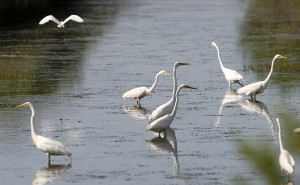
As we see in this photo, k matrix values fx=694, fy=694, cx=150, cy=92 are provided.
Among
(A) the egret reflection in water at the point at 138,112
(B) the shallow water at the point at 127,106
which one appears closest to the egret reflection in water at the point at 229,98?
(B) the shallow water at the point at 127,106

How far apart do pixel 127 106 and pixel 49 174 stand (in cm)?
652

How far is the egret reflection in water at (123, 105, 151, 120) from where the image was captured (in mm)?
15461

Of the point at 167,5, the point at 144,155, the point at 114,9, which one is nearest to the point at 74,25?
the point at 114,9

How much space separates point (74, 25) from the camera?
41.0m

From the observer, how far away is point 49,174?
1052cm

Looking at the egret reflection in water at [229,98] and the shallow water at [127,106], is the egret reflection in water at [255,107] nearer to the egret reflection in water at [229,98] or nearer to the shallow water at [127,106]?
the shallow water at [127,106]

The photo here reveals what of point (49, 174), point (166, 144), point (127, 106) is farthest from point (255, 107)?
point (49, 174)

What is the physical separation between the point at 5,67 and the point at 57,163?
13442 millimetres

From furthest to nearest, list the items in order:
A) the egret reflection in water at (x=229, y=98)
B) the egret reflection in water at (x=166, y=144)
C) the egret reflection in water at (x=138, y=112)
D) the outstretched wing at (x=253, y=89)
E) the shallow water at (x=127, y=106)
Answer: the outstretched wing at (x=253, y=89), the egret reflection in water at (x=229, y=98), the egret reflection in water at (x=138, y=112), the egret reflection in water at (x=166, y=144), the shallow water at (x=127, y=106)

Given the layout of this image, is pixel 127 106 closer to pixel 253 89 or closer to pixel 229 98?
pixel 229 98

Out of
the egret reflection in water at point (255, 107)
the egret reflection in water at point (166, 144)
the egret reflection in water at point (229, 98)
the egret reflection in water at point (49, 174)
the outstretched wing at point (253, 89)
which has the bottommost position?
the egret reflection in water at point (49, 174)

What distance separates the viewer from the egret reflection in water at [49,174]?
1020 centimetres

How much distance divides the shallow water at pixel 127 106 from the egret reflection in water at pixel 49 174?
17 millimetres

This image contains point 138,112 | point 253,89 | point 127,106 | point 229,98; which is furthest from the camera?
point 229,98
